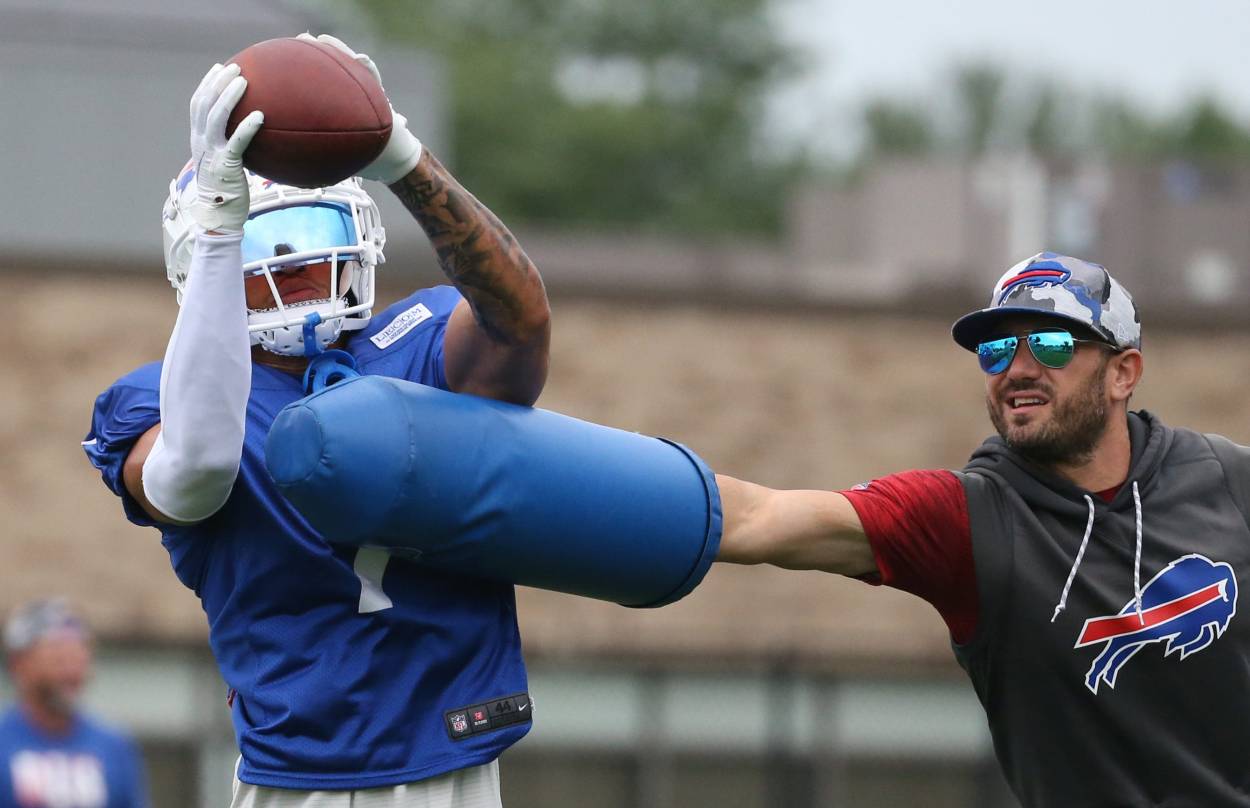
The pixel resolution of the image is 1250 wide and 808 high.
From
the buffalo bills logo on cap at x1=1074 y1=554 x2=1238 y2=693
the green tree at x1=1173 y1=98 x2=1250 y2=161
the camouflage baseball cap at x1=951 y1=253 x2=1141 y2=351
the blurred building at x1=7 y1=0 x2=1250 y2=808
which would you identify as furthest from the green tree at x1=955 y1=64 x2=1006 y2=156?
the buffalo bills logo on cap at x1=1074 y1=554 x2=1238 y2=693

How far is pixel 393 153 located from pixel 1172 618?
1953 millimetres

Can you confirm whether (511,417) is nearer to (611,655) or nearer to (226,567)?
(226,567)

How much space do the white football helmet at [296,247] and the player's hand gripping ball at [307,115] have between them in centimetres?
27

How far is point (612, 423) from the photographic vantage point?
47.9 ft

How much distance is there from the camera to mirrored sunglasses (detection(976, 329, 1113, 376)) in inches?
167

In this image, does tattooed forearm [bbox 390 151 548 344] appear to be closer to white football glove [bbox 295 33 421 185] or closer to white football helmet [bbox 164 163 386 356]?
white football glove [bbox 295 33 421 185]

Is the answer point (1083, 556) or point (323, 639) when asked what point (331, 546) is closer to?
point (323, 639)

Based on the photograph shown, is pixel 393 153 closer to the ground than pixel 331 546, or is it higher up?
higher up

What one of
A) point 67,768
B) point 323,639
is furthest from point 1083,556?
point 67,768

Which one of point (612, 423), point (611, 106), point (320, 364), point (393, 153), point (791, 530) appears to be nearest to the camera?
point (393, 153)

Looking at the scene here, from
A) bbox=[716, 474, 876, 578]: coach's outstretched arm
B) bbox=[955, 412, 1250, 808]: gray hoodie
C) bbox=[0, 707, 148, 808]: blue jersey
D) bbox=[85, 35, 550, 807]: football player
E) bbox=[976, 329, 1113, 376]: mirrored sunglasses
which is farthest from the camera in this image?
bbox=[0, 707, 148, 808]: blue jersey

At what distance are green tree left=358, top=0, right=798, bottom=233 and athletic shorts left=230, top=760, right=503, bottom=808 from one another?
3770 centimetres

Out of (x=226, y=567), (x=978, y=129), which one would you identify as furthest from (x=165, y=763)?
(x=978, y=129)

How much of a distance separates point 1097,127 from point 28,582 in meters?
49.6
